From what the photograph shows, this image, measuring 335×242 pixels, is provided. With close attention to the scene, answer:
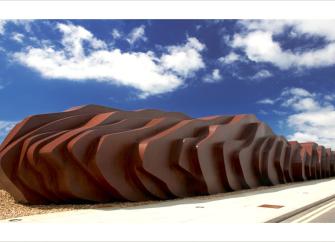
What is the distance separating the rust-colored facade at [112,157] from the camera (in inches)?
587

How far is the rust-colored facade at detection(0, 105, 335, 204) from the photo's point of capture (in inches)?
587

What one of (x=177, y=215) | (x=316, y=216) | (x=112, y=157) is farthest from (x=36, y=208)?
(x=316, y=216)

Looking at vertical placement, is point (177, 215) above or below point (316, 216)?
above

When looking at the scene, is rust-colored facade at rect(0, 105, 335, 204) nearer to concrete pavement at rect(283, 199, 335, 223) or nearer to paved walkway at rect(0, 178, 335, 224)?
paved walkway at rect(0, 178, 335, 224)

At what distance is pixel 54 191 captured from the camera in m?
15.3

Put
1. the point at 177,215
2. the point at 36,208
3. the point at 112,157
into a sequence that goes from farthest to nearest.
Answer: the point at 112,157 < the point at 36,208 < the point at 177,215

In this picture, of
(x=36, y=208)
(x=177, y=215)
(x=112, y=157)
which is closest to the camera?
(x=177, y=215)

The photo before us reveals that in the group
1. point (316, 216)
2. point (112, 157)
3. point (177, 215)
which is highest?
point (112, 157)

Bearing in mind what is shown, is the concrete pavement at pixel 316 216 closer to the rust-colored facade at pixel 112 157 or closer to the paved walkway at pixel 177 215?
the paved walkway at pixel 177 215

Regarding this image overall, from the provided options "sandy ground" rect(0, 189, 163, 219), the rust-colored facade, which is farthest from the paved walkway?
the rust-colored facade

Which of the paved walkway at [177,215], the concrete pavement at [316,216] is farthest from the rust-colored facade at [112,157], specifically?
the concrete pavement at [316,216]

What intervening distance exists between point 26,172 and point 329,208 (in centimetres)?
1195

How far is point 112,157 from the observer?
15.4m

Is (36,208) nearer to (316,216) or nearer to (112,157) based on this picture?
(112,157)
